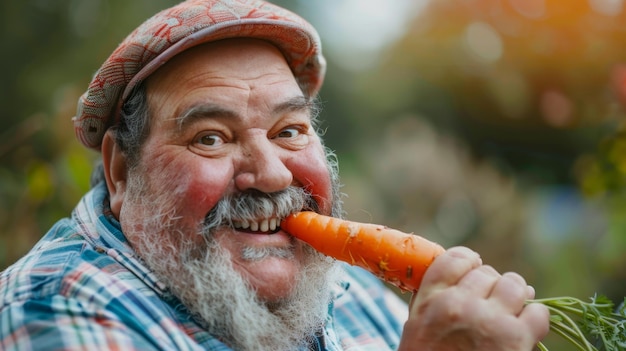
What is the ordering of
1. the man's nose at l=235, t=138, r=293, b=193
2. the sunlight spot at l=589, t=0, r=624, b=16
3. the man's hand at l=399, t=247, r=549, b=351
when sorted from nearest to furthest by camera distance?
1. the man's hand at l=399, t=247, r=549, b=351
2. the man's nose at l=235, t=138, r=293, b=193
3. the sunlight spot at l=589, t=0, r=624, b=16

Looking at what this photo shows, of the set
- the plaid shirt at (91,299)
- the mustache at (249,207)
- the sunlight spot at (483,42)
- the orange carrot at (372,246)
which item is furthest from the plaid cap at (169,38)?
the sunlight spot at (483,42)

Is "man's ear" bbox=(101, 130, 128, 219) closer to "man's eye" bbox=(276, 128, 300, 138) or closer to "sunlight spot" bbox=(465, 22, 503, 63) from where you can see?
"man's eye" bbox=(276, 128, 300, 138)

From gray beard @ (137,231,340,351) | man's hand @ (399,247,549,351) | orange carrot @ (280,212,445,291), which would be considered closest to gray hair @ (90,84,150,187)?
gray beard @ (137,231,340,351)

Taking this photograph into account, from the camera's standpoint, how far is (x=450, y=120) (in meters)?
4.46

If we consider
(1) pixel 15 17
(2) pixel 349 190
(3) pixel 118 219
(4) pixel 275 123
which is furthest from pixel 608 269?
(1) pixel 15 17

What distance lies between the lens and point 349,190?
4.39 m

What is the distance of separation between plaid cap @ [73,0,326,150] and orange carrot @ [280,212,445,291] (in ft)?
2.06

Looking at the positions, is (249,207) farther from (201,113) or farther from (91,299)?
(91,299)

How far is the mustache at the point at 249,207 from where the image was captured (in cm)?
180

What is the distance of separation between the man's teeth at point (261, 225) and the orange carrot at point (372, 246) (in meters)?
0.03

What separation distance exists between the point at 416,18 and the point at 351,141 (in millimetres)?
1069

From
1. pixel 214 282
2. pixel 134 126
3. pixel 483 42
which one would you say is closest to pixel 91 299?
pixel 214 282

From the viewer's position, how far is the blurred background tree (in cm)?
355

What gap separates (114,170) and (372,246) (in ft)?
3.04
